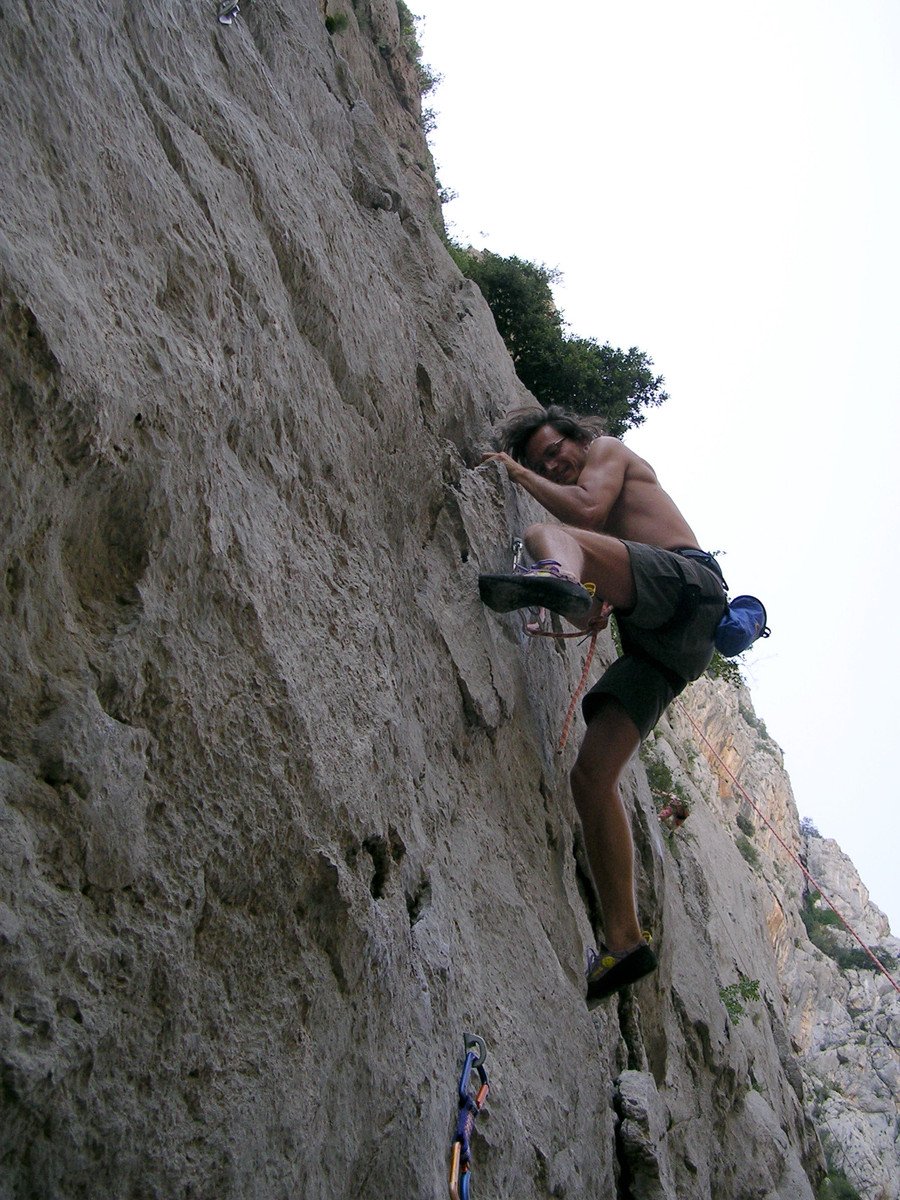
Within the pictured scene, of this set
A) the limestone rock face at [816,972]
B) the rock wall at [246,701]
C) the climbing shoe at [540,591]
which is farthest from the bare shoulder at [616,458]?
the limestone rock face at [816,972]

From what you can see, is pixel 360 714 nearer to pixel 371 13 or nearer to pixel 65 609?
pixel 65 609

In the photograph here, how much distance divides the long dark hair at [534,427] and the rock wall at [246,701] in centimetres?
73

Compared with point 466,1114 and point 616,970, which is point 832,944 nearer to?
point 616,970

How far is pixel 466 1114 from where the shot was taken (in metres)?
3.23

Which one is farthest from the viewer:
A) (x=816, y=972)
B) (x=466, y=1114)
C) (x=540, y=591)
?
(x=816, y=972)

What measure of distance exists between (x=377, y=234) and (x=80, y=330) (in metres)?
3.13

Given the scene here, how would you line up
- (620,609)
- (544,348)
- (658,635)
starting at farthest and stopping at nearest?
(544,348), (658,635), (620,609)

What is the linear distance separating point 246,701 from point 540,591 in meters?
1.67

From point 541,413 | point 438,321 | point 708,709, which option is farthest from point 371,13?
point 708,709

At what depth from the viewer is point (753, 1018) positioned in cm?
940

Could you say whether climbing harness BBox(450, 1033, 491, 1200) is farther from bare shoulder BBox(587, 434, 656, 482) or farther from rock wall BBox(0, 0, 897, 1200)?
bare shoulder BBox(587, 434, 656, 482)

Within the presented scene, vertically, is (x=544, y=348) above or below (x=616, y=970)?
above

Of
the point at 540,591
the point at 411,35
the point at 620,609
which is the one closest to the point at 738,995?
the point at 620,609

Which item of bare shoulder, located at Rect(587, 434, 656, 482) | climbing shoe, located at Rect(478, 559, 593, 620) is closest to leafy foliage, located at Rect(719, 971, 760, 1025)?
bare shoulder, located at Rect(587, 434, 656, 482)
